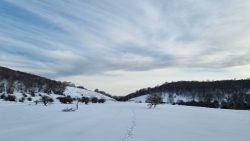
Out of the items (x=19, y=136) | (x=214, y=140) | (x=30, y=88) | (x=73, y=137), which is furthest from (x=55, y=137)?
(x=30, y=88)

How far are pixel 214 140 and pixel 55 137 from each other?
29.6 ft

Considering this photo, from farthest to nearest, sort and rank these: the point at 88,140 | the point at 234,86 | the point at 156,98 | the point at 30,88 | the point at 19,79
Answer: the point at 234,86
the point at 19,79
the point at 30,88
the point at 156,98
the point at 88,140

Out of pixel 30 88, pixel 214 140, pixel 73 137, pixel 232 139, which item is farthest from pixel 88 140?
pixel 30 88

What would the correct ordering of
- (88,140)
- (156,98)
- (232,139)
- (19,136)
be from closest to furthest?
1. (88,140)
2. (19,136)
3. (232,139)
4. (156,98)

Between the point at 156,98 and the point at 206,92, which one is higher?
the point at 206,92

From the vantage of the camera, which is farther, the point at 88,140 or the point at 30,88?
the point at 30,88

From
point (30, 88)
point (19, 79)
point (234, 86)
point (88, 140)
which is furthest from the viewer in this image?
point (234, 86)

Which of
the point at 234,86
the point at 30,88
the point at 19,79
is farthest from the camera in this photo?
the point at 234,86

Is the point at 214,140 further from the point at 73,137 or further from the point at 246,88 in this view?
the point at 246,88

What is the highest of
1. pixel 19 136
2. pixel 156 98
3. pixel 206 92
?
pixel 206 92

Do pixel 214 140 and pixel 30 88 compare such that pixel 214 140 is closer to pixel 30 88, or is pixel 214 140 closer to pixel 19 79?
pixel 30 88

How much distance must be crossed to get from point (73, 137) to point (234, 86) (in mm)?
190667

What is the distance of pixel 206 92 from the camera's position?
188 metres

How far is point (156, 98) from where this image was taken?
236 feet
